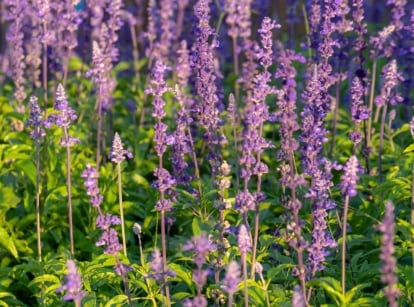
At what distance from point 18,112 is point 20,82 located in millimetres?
296

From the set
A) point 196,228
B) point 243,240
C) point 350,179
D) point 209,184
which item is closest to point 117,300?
point 196,228

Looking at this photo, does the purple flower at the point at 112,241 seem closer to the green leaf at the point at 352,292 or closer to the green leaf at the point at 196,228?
the green leaf at the point at 196,228

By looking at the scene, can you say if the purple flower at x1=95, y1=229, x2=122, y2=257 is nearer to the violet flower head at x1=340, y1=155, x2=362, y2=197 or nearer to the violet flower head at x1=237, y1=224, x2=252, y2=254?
the violet flower head at x1=237, y1=224, x2=252, y2=254

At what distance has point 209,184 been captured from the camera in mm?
5977

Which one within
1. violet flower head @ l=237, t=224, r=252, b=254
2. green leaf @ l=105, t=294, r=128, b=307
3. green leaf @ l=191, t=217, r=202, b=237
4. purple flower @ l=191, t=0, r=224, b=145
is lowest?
green leaf @ l=105, t=294, r=128, b=307

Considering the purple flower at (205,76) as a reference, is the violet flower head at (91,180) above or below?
below

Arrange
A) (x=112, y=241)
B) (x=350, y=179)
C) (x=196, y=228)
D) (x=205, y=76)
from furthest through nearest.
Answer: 1. (x=196, y=228)
2. (x=205, y=76)
3. (x=112, y=241)
4. (x=350, y=179)

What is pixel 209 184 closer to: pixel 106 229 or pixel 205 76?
pixel 205 76

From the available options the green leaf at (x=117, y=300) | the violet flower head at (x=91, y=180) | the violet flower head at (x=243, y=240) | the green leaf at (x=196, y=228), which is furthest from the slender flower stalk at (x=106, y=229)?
the green leaf at (x=196, y=228)

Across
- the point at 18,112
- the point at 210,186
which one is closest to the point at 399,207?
the point at 210,186

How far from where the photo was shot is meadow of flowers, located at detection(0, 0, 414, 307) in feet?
15.3

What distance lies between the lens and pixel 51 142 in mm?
6840

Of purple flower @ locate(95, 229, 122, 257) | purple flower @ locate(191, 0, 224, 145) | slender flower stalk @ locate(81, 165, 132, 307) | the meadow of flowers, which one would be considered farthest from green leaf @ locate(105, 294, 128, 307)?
purple flower @ locate(191, 0, 224, 145)

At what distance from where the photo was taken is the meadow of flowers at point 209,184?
4648 millimetres
